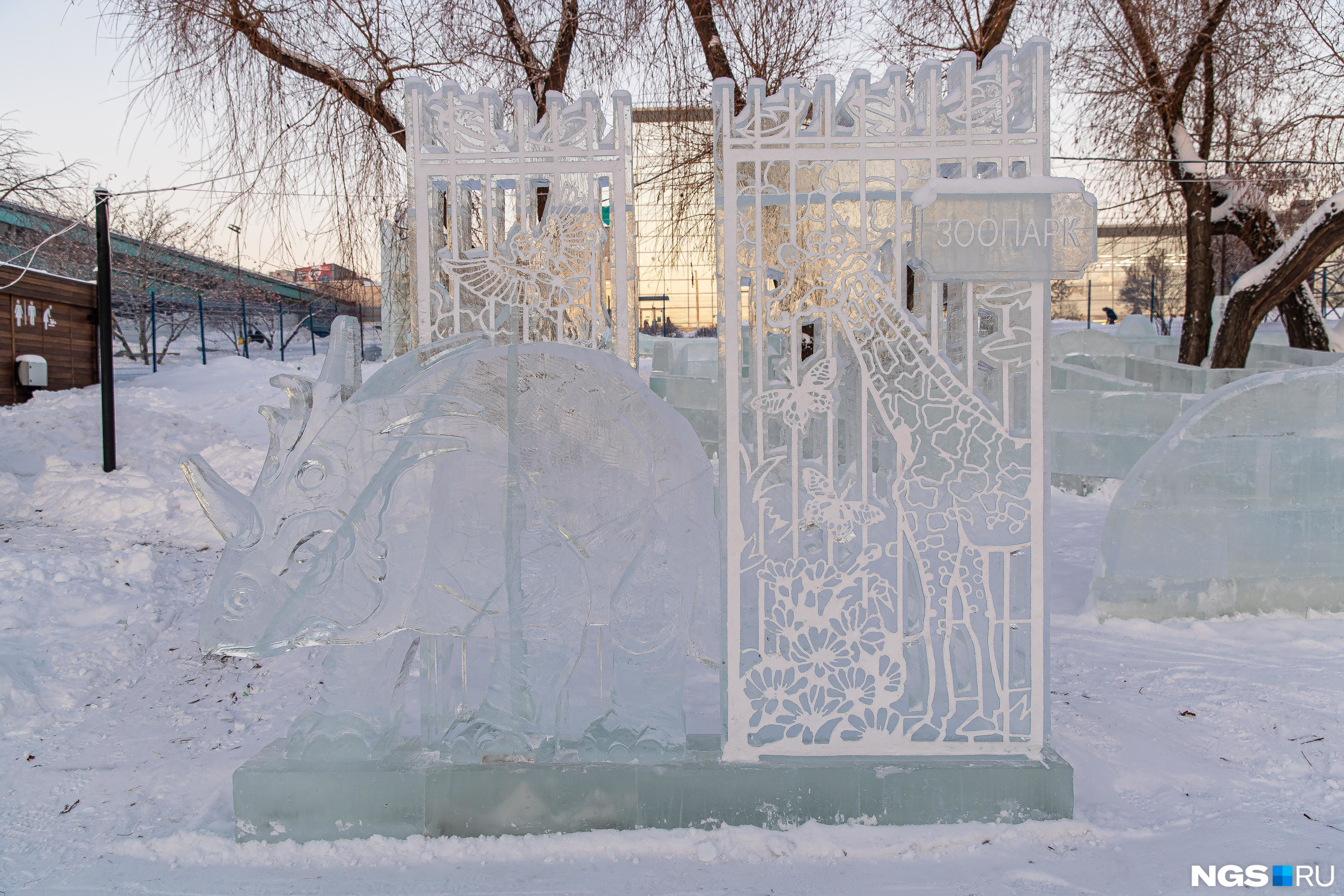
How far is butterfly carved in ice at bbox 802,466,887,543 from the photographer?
3031 millimetres

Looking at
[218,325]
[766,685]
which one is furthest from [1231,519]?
[218,325]

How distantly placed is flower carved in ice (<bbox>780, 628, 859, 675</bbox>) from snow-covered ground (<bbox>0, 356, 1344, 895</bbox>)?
0.51 metres

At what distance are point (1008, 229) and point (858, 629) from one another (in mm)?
1388

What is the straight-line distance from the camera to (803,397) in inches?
118

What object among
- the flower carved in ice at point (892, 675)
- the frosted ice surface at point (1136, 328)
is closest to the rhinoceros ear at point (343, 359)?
the flower carved in ice at point (892, 675)

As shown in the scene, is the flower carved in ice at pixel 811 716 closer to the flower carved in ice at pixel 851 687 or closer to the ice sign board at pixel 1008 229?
the flower carved in ice at pixel 851 687

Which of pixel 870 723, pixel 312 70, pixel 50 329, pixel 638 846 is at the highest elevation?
pixel 312 70

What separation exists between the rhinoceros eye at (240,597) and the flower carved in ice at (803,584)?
1623 millimetres

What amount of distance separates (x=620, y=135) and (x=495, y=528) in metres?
1.63

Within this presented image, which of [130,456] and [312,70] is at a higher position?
[312,70]

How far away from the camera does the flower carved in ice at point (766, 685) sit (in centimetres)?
305

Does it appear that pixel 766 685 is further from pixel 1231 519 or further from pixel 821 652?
pixel 1231 519

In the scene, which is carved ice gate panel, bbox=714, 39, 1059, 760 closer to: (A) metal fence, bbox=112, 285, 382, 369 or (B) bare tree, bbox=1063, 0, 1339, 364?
(B) bare tree, bbox=1063, 0, 1339, 364

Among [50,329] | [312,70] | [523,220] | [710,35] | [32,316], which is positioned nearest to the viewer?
[523,220]
